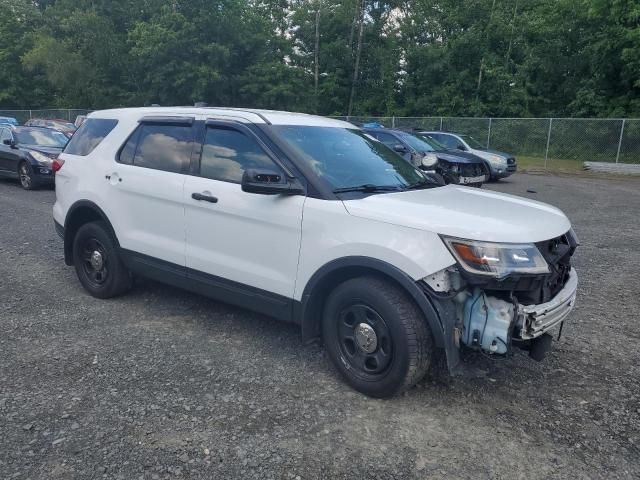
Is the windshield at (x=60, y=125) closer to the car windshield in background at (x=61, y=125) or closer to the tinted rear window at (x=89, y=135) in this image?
the car windshield in background at (x=61, y=125)

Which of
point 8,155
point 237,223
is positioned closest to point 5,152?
point 8,155

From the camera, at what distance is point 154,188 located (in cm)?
449

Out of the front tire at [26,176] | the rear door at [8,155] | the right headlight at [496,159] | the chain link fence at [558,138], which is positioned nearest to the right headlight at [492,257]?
the front tire at [26,176]

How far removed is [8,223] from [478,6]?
3179 cm

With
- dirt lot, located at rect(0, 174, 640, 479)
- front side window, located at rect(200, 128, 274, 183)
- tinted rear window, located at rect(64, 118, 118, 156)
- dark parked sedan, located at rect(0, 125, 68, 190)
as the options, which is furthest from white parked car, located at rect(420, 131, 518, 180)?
front side window, located at rect(200, 128, 274, 183)

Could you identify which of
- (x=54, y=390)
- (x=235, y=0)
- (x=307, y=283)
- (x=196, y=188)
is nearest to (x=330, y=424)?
(x=307, y=283)

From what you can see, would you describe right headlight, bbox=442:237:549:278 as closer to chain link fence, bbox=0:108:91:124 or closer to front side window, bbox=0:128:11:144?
front side window, bbox=0:128:11:144

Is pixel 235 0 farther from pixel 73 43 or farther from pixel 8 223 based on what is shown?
pixel 8 223

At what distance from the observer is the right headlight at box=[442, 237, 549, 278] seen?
303cm

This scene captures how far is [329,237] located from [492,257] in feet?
3.39

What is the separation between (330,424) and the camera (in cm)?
318

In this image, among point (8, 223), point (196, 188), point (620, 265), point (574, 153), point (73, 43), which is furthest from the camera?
point (73, 43)

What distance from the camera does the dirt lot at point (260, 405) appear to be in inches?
111

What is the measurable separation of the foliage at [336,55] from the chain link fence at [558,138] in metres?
4.35
